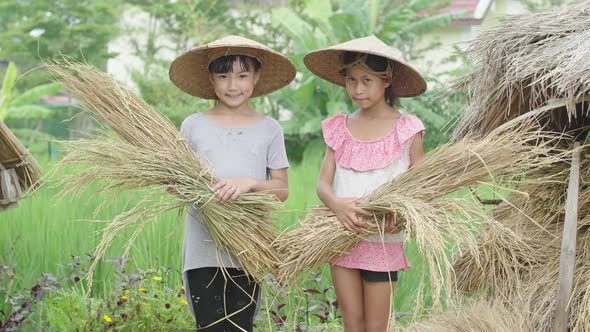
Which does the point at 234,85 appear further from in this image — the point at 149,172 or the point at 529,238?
the point at 529,238

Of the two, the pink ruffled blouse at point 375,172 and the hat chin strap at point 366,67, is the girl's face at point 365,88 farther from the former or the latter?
the pink ruffled blouse at point 375,172

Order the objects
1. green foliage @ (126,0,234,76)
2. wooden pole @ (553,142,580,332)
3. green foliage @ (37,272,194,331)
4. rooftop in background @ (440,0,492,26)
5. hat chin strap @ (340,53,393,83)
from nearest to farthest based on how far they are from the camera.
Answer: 1. wooden pole @ (553,142,580,332)
2. hat chin strap @ (340,53,393,83)
3. green foliage @ (37,272,194,331)
4. green foliage @ (126,0,234,76)
5. rooftop in background @ (440,0,492,26)

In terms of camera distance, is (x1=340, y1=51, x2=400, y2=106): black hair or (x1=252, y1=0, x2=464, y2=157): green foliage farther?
(x1=252, y1=0, x2=464, y2=157): green foliage

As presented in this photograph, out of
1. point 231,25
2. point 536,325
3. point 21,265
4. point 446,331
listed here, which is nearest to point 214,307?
point 446,331

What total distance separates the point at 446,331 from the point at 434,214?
0.47 meters

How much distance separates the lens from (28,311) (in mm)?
3938

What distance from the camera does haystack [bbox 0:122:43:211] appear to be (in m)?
3.62

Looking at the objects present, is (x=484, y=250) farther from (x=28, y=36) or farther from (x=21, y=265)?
(x=28, y=36)

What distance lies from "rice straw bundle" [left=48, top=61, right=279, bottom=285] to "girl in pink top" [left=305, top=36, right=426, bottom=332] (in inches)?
10.4

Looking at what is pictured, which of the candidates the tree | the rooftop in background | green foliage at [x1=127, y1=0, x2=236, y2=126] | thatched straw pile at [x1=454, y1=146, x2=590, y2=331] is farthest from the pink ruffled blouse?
the rooftop in background

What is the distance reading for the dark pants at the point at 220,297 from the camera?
3.13 meters

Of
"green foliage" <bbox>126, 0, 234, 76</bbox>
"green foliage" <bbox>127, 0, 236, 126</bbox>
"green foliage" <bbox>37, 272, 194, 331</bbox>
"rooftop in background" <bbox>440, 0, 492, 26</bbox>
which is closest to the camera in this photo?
"green foliage" <bbox>37, 272, 194, 331</bbox>

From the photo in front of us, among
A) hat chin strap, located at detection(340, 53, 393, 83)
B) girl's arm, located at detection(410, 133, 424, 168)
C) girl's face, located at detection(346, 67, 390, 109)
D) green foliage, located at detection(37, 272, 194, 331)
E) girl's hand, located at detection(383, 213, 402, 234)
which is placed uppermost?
hat chin strap, located at detection(340, 53, 393, 83)

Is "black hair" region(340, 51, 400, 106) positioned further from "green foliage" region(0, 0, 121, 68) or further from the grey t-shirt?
"green foliage" region(0, 0, 121, 68)
